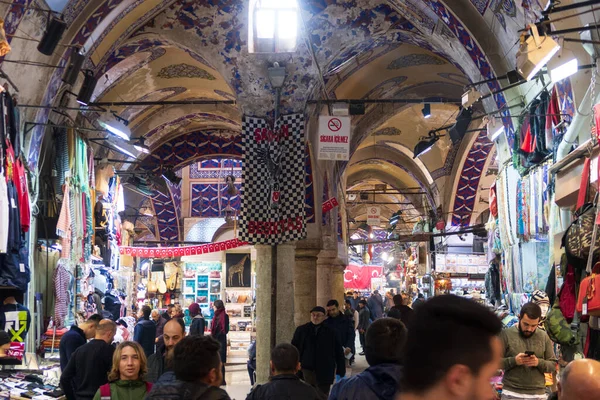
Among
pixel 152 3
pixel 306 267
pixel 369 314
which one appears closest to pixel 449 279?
pixel 369 314

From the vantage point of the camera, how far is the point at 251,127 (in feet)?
38.0

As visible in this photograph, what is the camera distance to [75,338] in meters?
6.93

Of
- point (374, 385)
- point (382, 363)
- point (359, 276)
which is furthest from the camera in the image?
point (359, 276)

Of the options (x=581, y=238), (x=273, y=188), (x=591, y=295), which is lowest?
(x=591, y=295)

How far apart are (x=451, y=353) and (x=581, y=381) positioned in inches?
55.1

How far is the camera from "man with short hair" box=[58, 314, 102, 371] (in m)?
6.78

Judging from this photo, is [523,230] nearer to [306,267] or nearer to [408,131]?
[306,267]

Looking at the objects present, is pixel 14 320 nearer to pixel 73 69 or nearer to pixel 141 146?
pixel 73 69

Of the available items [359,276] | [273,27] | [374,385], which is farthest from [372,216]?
[374,385]

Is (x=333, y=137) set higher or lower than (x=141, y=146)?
lower

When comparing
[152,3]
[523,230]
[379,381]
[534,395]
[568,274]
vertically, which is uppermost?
[152,3]

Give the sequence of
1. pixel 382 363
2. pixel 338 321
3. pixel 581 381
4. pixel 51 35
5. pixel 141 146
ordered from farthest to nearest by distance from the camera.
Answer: pixel 141 146, pixel 338 321, pixel 51 35, pixel 382 363, pixel 581 381

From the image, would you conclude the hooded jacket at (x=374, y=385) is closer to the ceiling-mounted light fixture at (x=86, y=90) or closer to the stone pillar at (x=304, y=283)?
the ceiling-mounted light fixture at (x=86, y=90)

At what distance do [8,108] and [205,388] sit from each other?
685 centimetres
